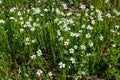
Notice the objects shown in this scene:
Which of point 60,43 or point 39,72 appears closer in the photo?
point 39,72

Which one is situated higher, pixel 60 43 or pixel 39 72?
pixel 60 43

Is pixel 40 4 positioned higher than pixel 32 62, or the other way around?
pixel 40 4

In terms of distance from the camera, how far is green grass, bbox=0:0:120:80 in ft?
13.9

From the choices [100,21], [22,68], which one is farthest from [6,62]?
[100,21]

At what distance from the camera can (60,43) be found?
435 cm

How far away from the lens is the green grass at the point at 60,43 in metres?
4.23

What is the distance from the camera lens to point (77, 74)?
13.7ft

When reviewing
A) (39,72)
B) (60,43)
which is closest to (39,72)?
(39,72)

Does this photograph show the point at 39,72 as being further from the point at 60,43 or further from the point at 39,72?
the point at 60,43

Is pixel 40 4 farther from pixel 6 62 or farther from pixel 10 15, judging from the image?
pixel 6 62

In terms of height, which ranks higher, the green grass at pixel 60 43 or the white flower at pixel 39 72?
the green grass at pixel 60 43

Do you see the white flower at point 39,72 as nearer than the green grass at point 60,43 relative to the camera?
Yes

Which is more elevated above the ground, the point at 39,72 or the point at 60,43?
the point at 60,43

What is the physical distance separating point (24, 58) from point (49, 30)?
0.55m
